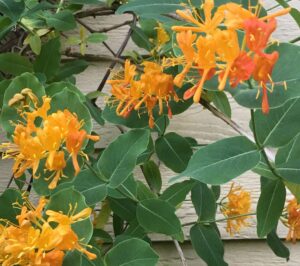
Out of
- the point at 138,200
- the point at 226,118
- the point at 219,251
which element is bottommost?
the point at 219,251

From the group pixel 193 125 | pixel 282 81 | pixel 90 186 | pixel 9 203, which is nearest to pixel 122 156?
Answer: pixel 90 186

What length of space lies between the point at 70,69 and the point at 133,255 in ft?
1.69

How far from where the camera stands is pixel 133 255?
0.77m

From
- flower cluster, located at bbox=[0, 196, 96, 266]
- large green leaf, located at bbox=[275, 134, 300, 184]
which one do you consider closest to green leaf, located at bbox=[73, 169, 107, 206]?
flower cluster, located at bbox=[0, 196, 96, 266]

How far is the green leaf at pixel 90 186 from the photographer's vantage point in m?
0.82

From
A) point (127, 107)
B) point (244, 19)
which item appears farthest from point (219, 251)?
point (244, 19)

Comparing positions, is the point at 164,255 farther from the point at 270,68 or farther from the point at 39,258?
the point at 270,68

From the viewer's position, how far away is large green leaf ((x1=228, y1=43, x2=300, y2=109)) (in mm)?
646

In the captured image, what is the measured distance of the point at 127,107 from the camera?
876mm

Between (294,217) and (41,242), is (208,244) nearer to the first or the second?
(294,217)

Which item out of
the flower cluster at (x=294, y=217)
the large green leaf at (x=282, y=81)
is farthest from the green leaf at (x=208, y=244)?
the large green leaf at (x=282, y=81)

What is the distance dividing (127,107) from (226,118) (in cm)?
20

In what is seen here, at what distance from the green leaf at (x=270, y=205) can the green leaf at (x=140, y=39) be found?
498 millimetres

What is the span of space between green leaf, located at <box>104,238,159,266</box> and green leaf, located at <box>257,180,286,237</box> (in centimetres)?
16
